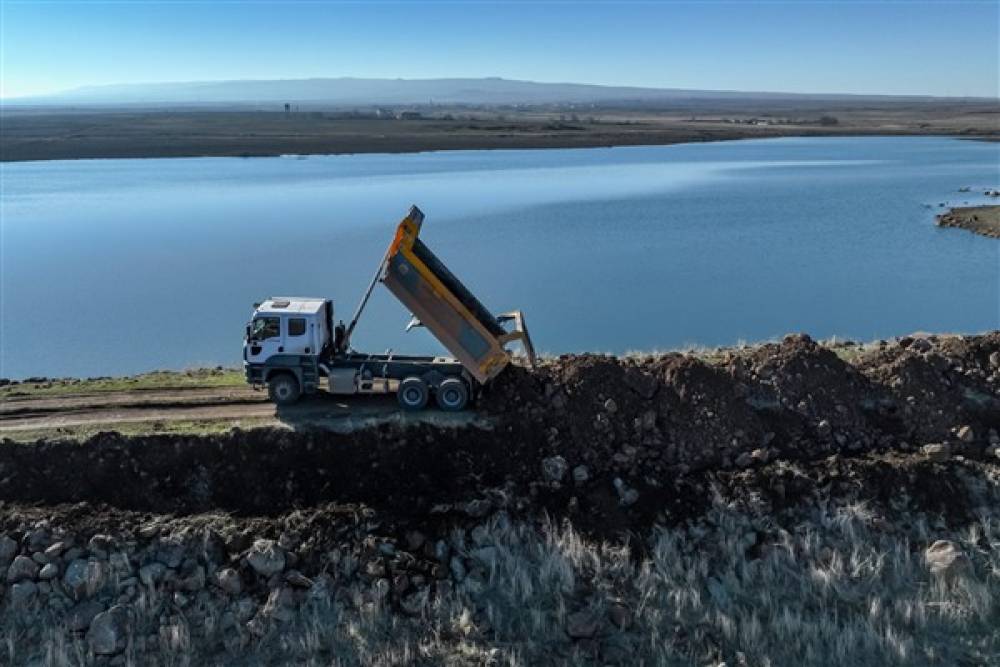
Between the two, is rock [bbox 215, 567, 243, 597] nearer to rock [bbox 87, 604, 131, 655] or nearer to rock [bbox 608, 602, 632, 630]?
rock [bbox 87, 604, 131, 655]

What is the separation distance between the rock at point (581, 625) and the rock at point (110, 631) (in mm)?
5789

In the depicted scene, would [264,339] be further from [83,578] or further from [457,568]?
[457,568]

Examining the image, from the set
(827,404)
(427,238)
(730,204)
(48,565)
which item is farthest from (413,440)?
(730,204)

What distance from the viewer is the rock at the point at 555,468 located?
541 inches

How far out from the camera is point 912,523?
13.1 m

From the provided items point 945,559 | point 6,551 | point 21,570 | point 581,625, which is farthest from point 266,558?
point 945,559

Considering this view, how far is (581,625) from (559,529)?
6.00 feet

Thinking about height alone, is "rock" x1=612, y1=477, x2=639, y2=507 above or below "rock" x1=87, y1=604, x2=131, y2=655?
above

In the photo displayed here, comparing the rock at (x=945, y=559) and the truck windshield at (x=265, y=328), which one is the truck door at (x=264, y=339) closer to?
the truck windshield at (x=265, y=328)

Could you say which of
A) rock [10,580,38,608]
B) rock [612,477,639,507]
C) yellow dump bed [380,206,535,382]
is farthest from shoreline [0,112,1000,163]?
rock [10,580,38,608]

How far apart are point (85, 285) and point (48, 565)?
2395 centimetres

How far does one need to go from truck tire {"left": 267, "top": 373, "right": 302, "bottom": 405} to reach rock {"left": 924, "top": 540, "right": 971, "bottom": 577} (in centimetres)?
1063

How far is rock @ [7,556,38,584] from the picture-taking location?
38.7 ft

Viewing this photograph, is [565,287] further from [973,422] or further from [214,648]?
[214,648]
